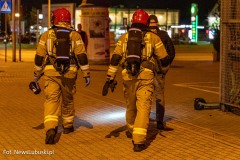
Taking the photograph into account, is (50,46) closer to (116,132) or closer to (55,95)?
(55,95)

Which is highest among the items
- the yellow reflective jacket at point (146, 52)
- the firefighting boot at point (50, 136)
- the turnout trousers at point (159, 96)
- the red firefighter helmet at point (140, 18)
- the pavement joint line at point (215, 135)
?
the red firefighter helmet at point (140, 18)

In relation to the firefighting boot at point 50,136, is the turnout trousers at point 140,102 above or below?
above

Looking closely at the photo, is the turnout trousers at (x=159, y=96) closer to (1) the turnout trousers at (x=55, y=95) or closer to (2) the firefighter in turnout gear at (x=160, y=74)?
(2) the firefighter in turnout gear at (x=160, y=74)

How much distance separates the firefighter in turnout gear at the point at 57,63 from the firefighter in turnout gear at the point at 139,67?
67cm

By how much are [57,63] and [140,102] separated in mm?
1358

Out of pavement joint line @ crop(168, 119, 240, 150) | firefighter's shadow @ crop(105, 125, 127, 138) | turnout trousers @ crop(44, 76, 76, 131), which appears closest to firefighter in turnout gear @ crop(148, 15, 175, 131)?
pavement joint line @ crop(168, 119, 240, 150)

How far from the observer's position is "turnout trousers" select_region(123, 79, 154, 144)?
24.3ft

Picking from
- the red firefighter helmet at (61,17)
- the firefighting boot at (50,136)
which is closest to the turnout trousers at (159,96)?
the red firefighter helmet at (61,17)

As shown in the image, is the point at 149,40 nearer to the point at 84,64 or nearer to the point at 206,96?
the point at 84,64

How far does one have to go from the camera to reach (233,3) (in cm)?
1037

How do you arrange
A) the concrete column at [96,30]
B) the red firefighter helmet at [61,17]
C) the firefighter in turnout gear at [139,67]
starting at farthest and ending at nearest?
the concrete column at [96,30] < the red firefighter helmet at [61,17] < the firefighter in turnout gear at [139,67]

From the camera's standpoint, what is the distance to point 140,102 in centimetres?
751

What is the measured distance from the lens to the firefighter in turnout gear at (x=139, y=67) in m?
7.39

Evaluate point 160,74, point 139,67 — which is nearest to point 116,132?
point 160,74
